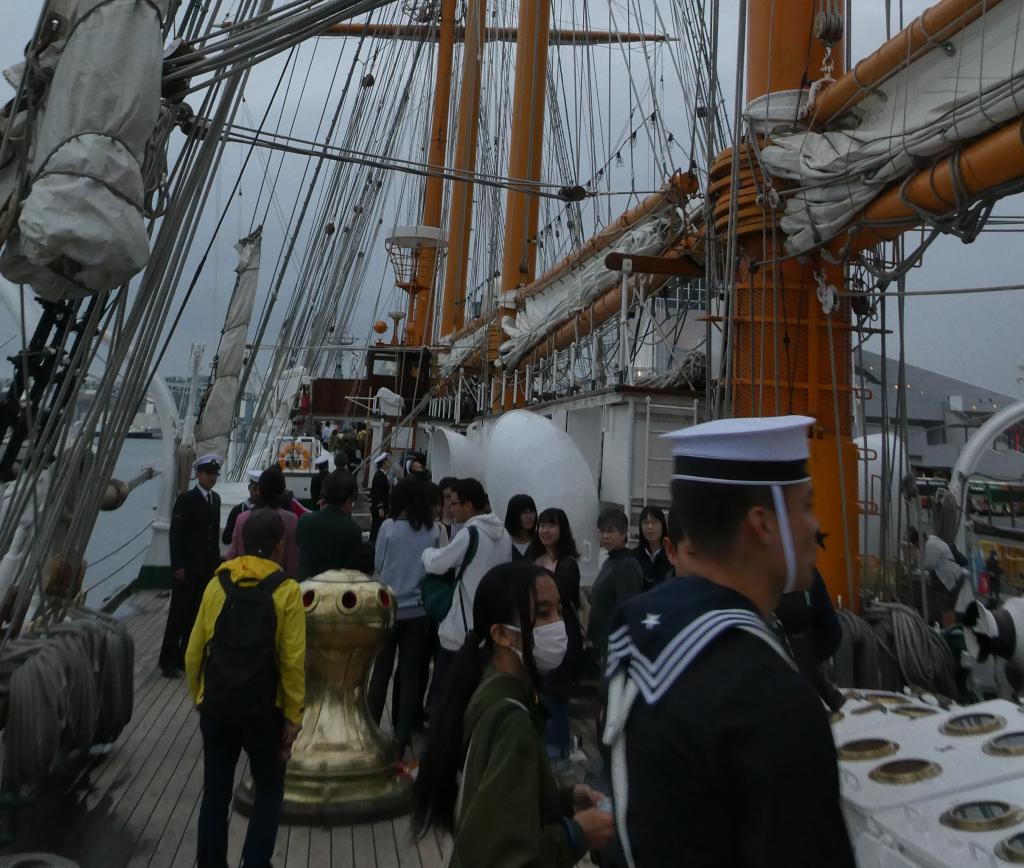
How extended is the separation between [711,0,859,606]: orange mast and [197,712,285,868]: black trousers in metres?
4.08

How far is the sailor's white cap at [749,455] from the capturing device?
1229 millimetres

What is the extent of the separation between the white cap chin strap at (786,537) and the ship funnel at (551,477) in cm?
572

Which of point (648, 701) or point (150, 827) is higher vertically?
point (648, 701)

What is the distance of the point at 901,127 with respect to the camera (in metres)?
5.10

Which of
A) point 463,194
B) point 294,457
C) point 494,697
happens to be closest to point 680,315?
point 494,697

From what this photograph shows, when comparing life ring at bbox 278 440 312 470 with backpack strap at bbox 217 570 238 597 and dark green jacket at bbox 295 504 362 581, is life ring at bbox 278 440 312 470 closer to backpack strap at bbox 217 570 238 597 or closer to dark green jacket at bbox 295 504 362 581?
dark green jacket at bbox 295 504 362 581

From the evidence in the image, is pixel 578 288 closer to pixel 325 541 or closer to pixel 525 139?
pixel 325 541

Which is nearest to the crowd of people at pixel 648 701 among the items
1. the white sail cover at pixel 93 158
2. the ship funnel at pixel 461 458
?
the white sail cover at pixel 93 158

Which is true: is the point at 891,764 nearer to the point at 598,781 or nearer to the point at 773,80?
the point at 598,781

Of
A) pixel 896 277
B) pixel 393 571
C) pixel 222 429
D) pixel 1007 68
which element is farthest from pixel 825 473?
pixel 222 429

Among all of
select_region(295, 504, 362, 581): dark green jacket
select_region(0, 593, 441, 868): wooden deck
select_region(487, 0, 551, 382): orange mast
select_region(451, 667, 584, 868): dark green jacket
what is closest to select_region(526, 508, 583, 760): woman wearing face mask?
select_region(0, 593, 441, 868): wooden deck

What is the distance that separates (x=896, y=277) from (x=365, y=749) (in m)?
4.13

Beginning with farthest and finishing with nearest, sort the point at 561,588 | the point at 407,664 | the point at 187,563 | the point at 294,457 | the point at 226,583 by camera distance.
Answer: the point at 294,457 < the point at 187,563 < the point at 407,664 < the point at 561,588 < the point at 226,583

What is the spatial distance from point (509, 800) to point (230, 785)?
1.96 meters
